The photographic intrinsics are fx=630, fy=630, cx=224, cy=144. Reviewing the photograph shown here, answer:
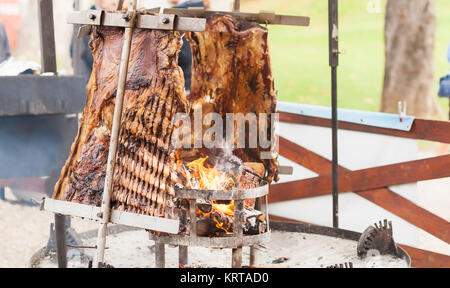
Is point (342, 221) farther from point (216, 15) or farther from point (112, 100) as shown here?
point (112, 100)

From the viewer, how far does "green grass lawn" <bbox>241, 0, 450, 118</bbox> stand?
44.7 feet

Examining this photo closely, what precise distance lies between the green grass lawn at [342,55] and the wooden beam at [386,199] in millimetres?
7332

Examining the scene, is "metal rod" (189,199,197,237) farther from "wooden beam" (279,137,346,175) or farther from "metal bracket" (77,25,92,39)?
"wooden beam" (279,137,346,175)

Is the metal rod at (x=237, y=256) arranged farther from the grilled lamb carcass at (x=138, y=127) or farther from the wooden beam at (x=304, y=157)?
A: the wooden beam at (x=304, y=157)

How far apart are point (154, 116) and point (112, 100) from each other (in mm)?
260

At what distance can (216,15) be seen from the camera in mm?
3963

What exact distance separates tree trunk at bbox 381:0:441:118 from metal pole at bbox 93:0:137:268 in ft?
25.8

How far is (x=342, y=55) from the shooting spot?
590 inches

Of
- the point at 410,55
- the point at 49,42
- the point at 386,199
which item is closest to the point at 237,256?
the point at 49,42

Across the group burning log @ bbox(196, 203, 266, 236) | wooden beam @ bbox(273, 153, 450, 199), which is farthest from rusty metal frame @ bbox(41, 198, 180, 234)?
wooden beam @ bbox(273, 153, 450, 199)

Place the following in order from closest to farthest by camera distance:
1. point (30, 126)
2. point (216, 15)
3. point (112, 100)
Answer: point (112, 100)
point (216, 15)
point (30, 126)

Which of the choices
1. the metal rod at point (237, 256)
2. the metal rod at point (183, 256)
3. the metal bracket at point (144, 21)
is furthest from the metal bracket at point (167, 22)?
the metal rod at point (183, 256)

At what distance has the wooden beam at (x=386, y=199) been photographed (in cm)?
487
